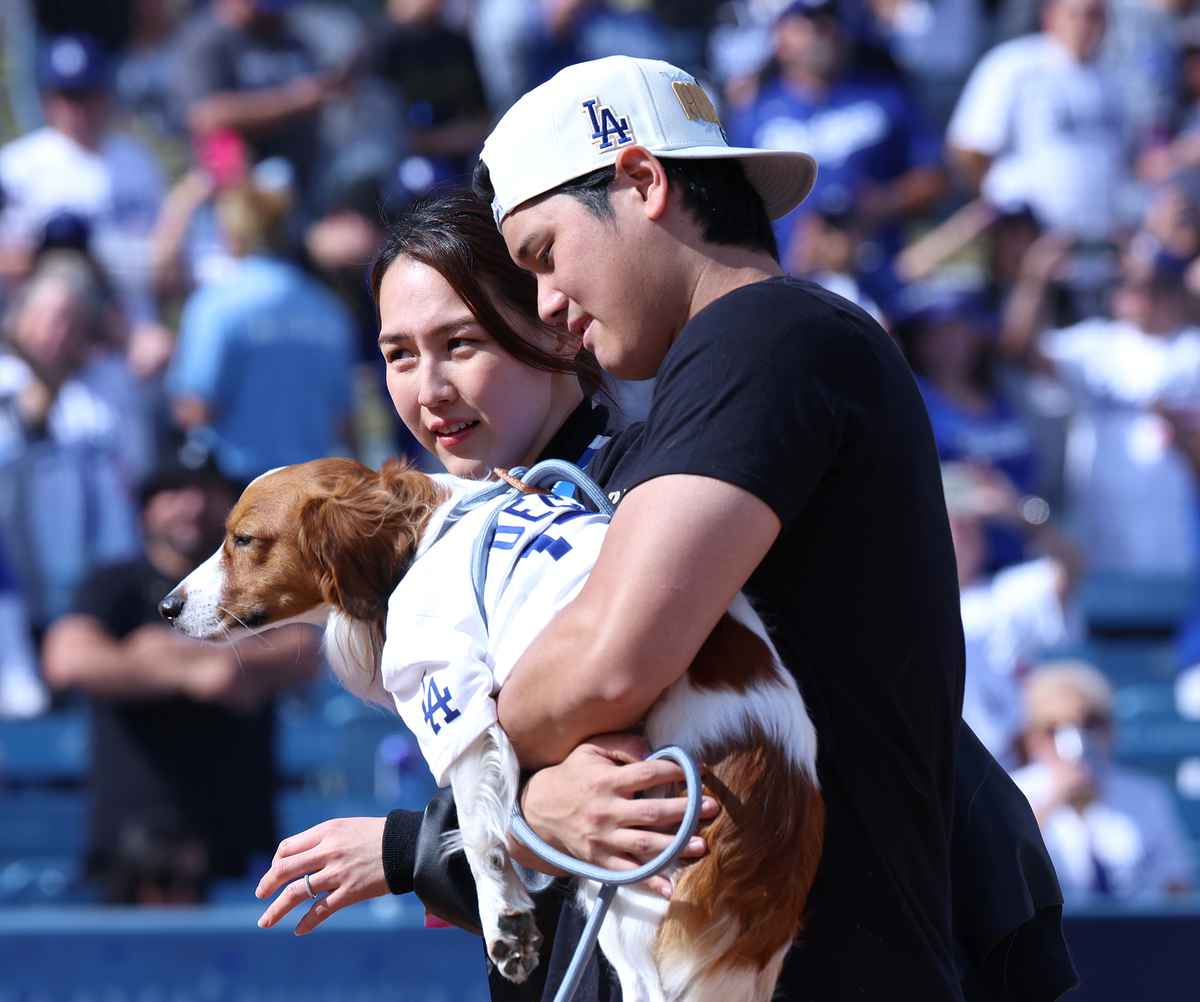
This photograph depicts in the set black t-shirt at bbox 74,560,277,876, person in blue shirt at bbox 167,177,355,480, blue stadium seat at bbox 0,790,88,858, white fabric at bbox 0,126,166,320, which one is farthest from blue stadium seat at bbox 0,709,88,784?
white fabric at bbox 0,126,166,320

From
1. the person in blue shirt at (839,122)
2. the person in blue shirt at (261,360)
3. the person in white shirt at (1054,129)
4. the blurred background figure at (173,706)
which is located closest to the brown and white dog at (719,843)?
the blurred background figure at (173,706)

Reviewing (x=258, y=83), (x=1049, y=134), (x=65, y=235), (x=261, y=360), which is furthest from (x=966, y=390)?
(x=65, y=235)

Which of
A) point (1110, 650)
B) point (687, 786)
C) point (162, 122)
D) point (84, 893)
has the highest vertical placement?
point (162, 122)

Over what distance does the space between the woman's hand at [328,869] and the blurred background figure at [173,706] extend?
11.3 feet

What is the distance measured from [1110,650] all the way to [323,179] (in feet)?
12.4

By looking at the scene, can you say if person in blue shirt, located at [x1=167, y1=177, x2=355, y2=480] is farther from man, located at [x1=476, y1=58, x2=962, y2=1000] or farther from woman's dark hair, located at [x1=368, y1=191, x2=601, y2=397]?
man, located at [x1=476, y1=58, x2=962, y2=1000]

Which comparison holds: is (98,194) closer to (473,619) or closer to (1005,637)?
(1005,637)

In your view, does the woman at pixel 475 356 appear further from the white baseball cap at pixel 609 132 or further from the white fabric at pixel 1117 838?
the white fabric at pixel 1117 838

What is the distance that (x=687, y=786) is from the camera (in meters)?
1.84

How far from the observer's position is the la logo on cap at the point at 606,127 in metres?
2.00

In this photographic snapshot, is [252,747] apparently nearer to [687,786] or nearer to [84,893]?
[84,893]

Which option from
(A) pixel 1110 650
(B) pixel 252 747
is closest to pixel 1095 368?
(A) pixel 1110 650

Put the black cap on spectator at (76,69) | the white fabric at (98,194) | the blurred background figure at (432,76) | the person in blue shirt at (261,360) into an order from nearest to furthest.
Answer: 1. the person in blue shirt at (261,360)
2. the white fabric at (98,194)
3. the black cap on spectator at (76,69)
4. the blurred background figure at (432,76)

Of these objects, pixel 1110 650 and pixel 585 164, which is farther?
pixel 1110 650
